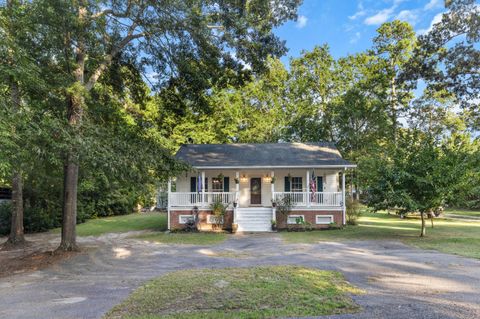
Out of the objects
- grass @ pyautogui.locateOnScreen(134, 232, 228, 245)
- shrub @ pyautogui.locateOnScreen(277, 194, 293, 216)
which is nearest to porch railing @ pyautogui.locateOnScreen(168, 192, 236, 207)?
grass @ pyautogui.locateOnScreen(134, 232, 228, 245)

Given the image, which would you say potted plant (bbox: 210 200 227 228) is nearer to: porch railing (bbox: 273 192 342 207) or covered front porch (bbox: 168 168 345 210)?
covered front porch (bbox: 168 168 345 210)

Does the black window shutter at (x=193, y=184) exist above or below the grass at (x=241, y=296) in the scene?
above

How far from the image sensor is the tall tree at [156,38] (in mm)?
9750

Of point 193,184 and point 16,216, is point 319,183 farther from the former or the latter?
point 16,216

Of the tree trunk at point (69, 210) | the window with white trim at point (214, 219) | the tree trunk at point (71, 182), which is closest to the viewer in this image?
the tree trunk at point (71, 182)

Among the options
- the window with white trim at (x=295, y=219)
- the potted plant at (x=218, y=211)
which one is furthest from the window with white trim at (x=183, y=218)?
the window with white trim at (x=295, y=219)

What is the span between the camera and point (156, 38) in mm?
11672

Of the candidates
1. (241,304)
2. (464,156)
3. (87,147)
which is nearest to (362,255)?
(241,304)

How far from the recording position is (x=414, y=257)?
30.5 ft

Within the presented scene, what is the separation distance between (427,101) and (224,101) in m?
19.9

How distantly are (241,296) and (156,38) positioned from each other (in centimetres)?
935

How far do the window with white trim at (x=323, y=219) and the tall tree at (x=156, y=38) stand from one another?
28.8ft

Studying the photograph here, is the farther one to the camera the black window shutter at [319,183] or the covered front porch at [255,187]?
the black window shutter at [319,183]

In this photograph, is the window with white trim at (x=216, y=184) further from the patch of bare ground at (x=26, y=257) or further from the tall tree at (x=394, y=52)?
the tall tree at (x=394, y=52)
